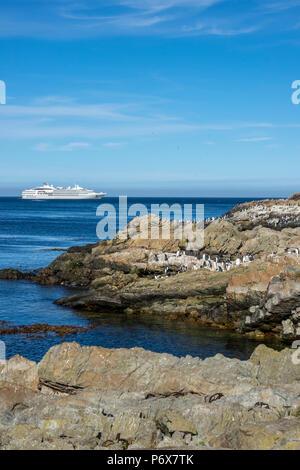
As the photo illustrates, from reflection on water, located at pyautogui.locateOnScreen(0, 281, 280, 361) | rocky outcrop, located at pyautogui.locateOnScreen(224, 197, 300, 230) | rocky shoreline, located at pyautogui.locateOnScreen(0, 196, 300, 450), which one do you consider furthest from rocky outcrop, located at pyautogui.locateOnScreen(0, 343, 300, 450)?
rocky outcrop, located at pyautogui.locateOnScreen(224, 197, 300, 230)

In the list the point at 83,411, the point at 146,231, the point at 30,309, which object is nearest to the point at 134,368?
the point at 83,411

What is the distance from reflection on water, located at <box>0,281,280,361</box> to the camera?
28031mm

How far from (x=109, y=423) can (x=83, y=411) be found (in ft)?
2.95

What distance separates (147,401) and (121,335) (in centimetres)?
1470

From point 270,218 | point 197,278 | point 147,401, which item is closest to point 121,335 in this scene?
point 197,278

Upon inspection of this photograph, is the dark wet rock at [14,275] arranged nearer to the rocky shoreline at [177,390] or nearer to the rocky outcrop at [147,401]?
the rocky shoreline at [177,390]

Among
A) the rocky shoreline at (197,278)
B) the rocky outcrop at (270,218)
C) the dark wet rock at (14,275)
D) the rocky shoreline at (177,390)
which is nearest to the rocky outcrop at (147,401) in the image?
the rocky shoreline at (177,390)

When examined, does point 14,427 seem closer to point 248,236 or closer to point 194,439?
point 194,439

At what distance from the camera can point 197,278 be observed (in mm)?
37094

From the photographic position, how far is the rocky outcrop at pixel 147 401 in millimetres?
13336

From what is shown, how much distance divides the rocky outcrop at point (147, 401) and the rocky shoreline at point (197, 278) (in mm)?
10643

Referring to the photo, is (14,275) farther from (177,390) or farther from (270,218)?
(270,218)

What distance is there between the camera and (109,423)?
1441 cm
